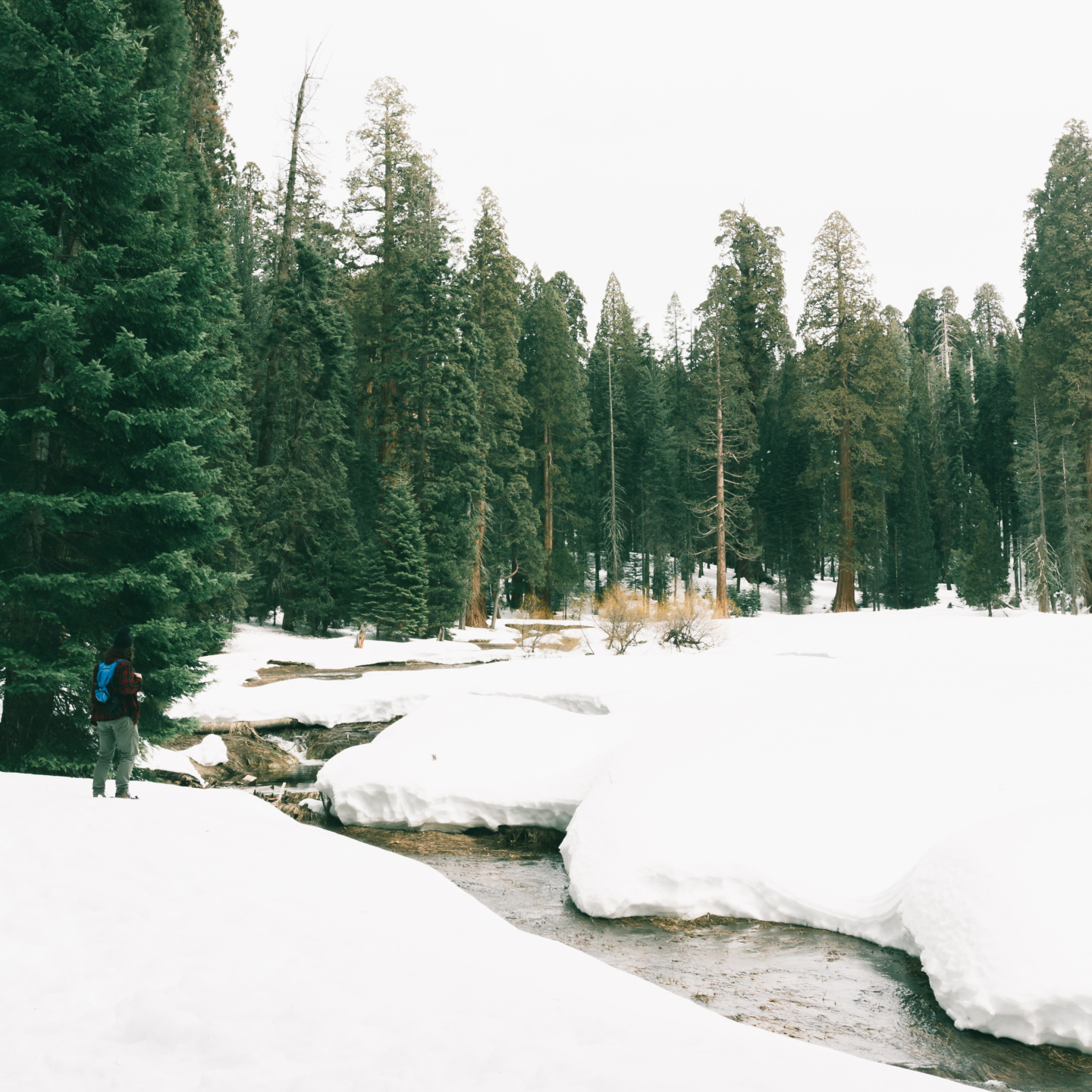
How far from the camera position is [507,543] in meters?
35.7

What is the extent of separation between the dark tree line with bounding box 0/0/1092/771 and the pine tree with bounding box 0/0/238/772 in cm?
4

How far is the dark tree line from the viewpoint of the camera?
34.1 ft

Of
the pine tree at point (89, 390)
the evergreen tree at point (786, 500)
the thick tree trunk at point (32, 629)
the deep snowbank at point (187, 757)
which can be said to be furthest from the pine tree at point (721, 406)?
the thick tree trunk at point (32, 629)

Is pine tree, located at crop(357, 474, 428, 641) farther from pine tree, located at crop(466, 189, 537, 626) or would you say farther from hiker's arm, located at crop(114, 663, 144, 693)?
hiker's arm, located at crop(114, 663, 144, 693)

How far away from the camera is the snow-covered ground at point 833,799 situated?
5.86 m

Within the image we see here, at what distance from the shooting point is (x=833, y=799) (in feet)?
28.4

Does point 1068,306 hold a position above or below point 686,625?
above

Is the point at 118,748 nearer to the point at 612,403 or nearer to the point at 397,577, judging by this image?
the point at 397,577

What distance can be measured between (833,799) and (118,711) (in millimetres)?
7277

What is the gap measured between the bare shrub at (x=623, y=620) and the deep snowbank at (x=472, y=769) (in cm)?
1082

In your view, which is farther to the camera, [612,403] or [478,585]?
[612,403]

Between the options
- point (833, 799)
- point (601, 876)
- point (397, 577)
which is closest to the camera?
point (601, 876)

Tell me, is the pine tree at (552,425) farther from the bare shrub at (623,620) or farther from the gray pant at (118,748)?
the gray pant at (118,748)

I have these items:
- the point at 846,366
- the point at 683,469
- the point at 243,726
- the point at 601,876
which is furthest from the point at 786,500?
the point at 601,876
